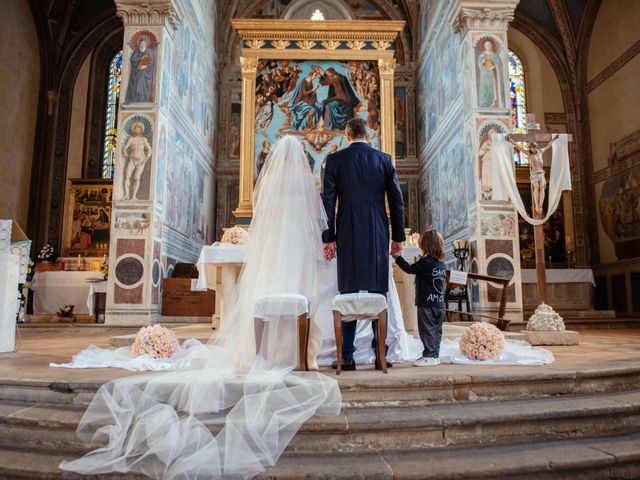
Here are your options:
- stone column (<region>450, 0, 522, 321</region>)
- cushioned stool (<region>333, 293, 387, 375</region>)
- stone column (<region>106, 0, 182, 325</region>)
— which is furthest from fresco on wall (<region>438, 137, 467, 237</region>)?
cushioned stool (<region>333, 293, 387, 375</region>)

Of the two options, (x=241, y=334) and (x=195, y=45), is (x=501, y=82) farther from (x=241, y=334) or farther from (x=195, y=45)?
(x=241, y=334)

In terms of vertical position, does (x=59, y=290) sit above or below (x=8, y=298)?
above

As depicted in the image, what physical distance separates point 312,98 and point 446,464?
1142cm

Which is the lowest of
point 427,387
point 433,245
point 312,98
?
point 427,387

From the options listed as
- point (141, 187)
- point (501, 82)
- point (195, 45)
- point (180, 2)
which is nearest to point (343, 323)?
point (141, 187)

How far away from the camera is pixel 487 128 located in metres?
10.9

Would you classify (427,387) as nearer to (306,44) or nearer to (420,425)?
(420,425)

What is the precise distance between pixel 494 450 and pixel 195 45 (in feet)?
43.6

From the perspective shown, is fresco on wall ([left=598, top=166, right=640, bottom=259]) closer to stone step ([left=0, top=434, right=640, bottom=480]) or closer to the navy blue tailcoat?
the navy blue tailcoat

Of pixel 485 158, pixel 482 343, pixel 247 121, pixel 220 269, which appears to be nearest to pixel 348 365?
pixel 482 343

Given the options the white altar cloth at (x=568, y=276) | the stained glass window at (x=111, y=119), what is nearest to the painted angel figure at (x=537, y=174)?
the white altar cloth at (x=568, y=276)

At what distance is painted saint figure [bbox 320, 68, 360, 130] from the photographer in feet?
42.8

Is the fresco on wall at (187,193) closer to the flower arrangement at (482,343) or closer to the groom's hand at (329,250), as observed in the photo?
the groom's hand at (329,250)

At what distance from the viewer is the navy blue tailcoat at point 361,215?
4199mm
